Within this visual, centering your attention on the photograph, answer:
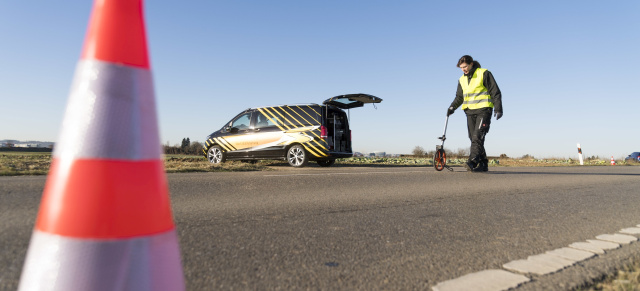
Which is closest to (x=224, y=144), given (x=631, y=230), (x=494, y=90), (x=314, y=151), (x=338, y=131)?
(x=314, y=151)

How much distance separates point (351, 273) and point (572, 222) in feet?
7.40

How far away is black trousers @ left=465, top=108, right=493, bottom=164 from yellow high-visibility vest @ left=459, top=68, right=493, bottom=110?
0.12 metres

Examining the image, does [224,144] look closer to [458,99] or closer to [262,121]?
[262,121]

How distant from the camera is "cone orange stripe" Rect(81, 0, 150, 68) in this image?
3.67 ft

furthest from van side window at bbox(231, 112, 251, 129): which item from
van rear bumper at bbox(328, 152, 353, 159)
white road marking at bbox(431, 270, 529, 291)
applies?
white road marking at bbox(431, 270, 529, 291)

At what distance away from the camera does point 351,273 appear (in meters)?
1.62

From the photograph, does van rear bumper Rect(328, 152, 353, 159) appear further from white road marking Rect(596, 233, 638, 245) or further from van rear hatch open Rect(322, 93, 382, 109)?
white road marking Rect(596, 233, 638, 245)

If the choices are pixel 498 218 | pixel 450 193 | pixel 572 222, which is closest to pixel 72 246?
pixel 498 218

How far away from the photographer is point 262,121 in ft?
38.6

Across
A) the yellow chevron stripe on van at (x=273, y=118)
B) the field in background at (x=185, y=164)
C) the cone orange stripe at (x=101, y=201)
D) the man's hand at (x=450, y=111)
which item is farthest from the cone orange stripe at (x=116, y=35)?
the yellow chevron stripe on van at (x=273, y=118)

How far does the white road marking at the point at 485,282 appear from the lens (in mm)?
1472

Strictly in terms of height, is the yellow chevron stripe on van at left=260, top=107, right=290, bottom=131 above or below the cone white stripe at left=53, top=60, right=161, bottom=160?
above

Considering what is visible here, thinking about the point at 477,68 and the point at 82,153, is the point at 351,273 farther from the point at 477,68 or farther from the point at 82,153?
the point at 477,68

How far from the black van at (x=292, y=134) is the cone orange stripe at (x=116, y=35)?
976 centimetres
